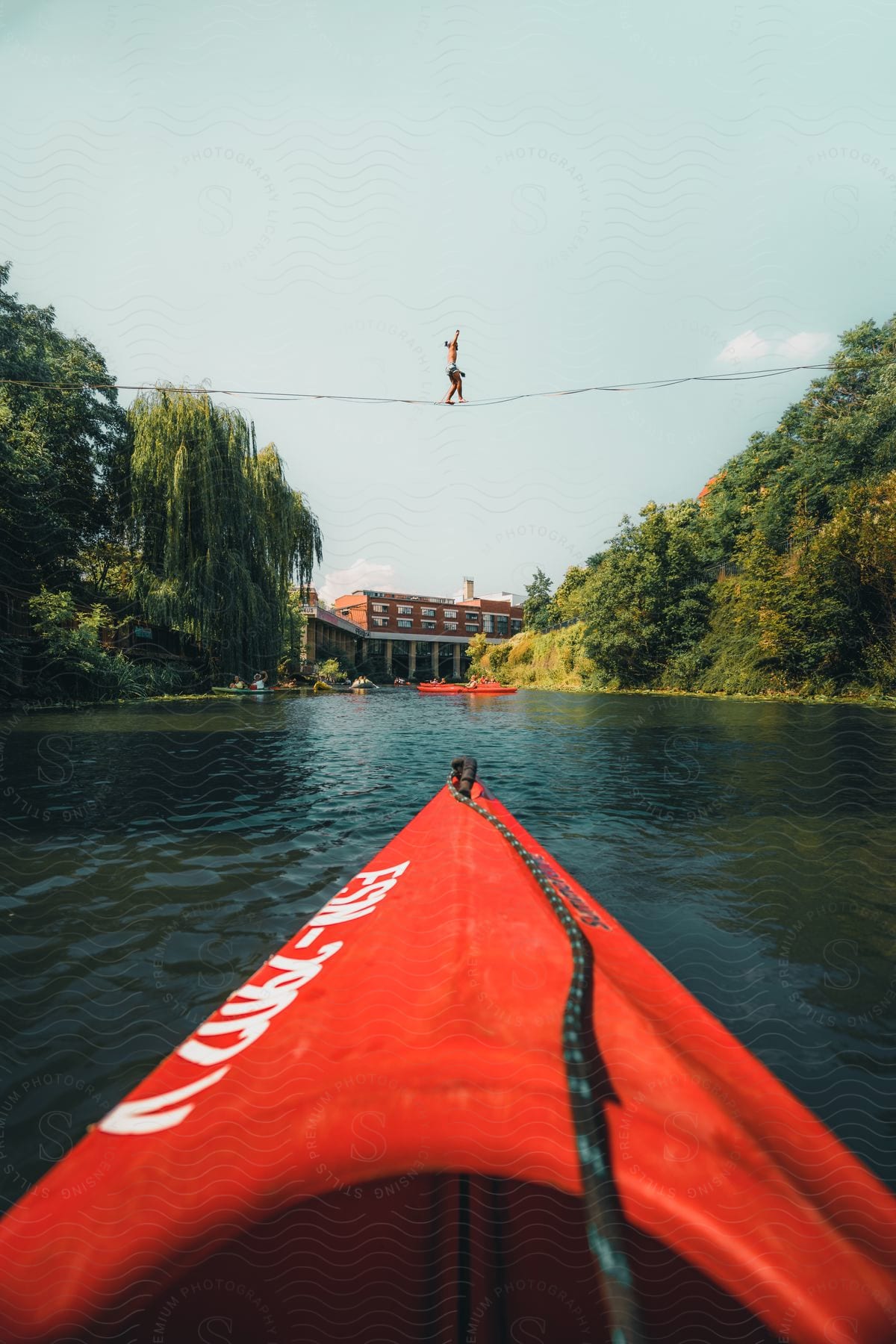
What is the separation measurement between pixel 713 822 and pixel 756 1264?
5093 millimetres

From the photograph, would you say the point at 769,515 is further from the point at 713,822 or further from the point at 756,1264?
the point at 756,1264

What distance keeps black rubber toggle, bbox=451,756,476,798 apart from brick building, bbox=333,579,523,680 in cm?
5113

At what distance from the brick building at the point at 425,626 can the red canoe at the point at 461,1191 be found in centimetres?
5392

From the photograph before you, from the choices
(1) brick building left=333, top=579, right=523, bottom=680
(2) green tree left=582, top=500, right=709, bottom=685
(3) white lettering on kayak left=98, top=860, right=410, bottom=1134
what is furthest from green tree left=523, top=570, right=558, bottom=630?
→ (3) white lettering on kayak left=98, top=860, right=410, bottom=1134

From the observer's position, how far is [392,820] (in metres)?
5.59

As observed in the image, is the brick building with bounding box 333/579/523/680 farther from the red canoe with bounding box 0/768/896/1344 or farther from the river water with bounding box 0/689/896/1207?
the red canoe with bounding box 0/768/896/1344

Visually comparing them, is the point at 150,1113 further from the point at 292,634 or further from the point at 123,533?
the point at 292,634

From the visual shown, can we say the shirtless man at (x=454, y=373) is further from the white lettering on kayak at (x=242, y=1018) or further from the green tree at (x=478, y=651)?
the green tree at (x=478, y=651)

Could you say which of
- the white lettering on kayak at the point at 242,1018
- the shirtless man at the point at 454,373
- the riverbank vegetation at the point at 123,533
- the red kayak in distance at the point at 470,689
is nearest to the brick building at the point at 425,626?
the red kayak in distance at the point at 470,689

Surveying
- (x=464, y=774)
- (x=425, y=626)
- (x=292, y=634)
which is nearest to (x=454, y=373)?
(x=464, y=774)

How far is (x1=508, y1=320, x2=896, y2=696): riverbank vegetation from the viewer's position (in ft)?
64.6

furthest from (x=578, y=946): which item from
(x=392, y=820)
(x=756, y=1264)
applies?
(x=392, y=820)

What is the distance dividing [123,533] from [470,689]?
17.9 m

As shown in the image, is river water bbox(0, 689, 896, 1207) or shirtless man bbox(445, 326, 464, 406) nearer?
river water bbox(0, 689, 896, 1207)
